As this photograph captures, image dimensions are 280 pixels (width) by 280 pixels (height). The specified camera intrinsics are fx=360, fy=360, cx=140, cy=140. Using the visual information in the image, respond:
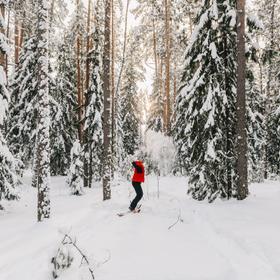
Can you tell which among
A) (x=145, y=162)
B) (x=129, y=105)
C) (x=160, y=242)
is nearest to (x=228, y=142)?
(x=160, y=242)

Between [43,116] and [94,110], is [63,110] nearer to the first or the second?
[94,110]

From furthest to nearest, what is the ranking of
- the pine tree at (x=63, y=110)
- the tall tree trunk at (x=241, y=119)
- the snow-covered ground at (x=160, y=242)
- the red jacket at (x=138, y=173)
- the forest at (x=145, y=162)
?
the pine tree at (x=63, y=110)
the tall tree trunk at (x=241, y=119)
the red jacket at (x=138, y=173)
the forest at (x=145, y=162)
the snow-covered ground at (x=160, y=242)

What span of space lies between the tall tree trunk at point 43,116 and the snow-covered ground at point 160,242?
837 mm

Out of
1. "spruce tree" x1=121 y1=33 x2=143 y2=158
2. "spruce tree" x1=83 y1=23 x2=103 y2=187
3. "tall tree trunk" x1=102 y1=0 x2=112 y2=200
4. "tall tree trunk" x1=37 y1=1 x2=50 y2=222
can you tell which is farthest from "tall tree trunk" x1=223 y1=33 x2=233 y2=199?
"spruce tree" x1=121 y1=33 x2=143 y2=158

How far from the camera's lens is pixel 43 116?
11.8m

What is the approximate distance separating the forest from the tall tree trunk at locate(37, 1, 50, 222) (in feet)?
0.11

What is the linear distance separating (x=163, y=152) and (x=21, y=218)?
11.0 metres

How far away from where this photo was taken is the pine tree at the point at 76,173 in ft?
70.6

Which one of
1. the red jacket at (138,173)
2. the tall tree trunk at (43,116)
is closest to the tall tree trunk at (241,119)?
the red jacket at (138,173)

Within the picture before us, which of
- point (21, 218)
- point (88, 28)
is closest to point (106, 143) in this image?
point (21, 218)

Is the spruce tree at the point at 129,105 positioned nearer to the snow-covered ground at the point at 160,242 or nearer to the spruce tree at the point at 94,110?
the spruce tree at the point at 94,110

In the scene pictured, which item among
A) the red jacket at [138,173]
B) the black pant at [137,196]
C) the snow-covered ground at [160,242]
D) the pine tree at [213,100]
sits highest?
the pine tree at [213,100]

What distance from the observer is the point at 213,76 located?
13984 millimetres

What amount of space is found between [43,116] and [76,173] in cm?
1055
